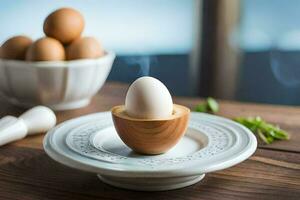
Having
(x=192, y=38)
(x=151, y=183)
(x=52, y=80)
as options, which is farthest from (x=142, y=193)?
(x=192, y=38)

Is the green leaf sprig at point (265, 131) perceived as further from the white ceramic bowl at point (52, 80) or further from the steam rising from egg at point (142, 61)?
the steam rising from egg at point (142, 61)

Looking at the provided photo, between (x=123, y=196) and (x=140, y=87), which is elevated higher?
(x=140, y=87)

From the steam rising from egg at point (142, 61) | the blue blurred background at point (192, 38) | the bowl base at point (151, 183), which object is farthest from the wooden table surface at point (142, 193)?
the steam rising from egg at point (142, 61)

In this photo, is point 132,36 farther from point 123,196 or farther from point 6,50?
point 123,196

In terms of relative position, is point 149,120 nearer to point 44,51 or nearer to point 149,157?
point 149,157

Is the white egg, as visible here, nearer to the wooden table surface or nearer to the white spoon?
the wooden table surface

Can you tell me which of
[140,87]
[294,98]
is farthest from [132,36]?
[140,87]

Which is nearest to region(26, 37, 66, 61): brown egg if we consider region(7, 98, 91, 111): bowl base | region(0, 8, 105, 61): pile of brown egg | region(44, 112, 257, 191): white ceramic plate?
region(0, 8, 105, 61): pile of brown egg
